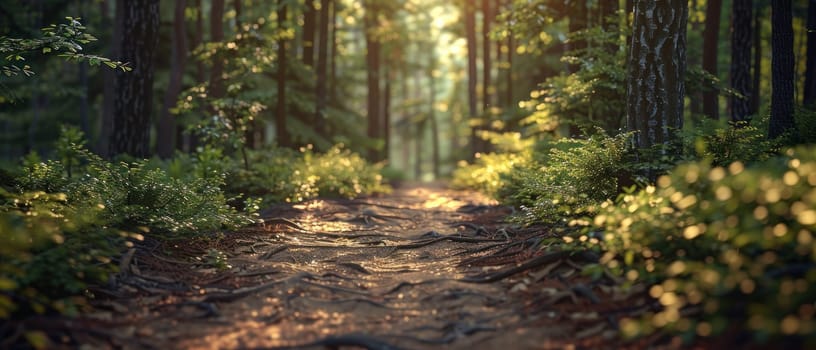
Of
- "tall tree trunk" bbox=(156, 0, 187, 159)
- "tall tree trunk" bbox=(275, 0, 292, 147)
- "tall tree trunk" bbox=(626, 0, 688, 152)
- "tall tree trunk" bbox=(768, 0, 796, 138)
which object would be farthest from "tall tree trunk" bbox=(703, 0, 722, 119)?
"tall tree trunk" bbox=(156, 0, 187, 159)

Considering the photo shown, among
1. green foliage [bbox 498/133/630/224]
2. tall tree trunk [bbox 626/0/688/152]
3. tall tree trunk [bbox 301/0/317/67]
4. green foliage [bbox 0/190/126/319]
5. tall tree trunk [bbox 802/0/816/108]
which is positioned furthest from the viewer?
tall tree trunk [bbox 301/0/317/67]

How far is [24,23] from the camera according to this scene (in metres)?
21.5

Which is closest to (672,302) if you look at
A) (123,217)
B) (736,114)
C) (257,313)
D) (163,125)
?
(257,313)

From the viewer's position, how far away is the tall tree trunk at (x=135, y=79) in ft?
47.4

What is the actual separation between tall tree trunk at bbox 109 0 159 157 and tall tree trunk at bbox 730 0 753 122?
14521 mm

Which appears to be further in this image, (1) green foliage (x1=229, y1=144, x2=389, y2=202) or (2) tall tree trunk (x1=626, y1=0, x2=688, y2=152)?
(1) green foliage (x1=229, y1=144, x2=389, y2=202)

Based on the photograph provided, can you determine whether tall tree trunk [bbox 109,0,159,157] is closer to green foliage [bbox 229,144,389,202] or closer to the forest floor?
green foliage [bbox 229,144,389,202]

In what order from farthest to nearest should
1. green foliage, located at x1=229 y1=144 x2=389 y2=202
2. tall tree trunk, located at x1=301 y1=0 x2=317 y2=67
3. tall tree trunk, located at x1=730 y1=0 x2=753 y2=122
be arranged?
tall tree trunk, located at x1=301 y1=0 x2=317 y2=67 < tall tree trunk, located at x1=730 y1=0 x2=753 y2=122 < green foliage, located at x1=229 y1=144 x2=389 y2=202

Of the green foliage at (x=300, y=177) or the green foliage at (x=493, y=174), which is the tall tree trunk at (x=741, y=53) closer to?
the green foliage at (x=493, y=174)

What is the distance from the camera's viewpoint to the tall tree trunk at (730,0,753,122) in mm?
15609

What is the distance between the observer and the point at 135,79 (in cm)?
1467

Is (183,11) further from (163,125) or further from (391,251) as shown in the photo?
(391,251)

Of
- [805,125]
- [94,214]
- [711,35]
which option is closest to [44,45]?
→ [94,214]

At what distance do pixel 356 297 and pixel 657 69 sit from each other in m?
5.58
